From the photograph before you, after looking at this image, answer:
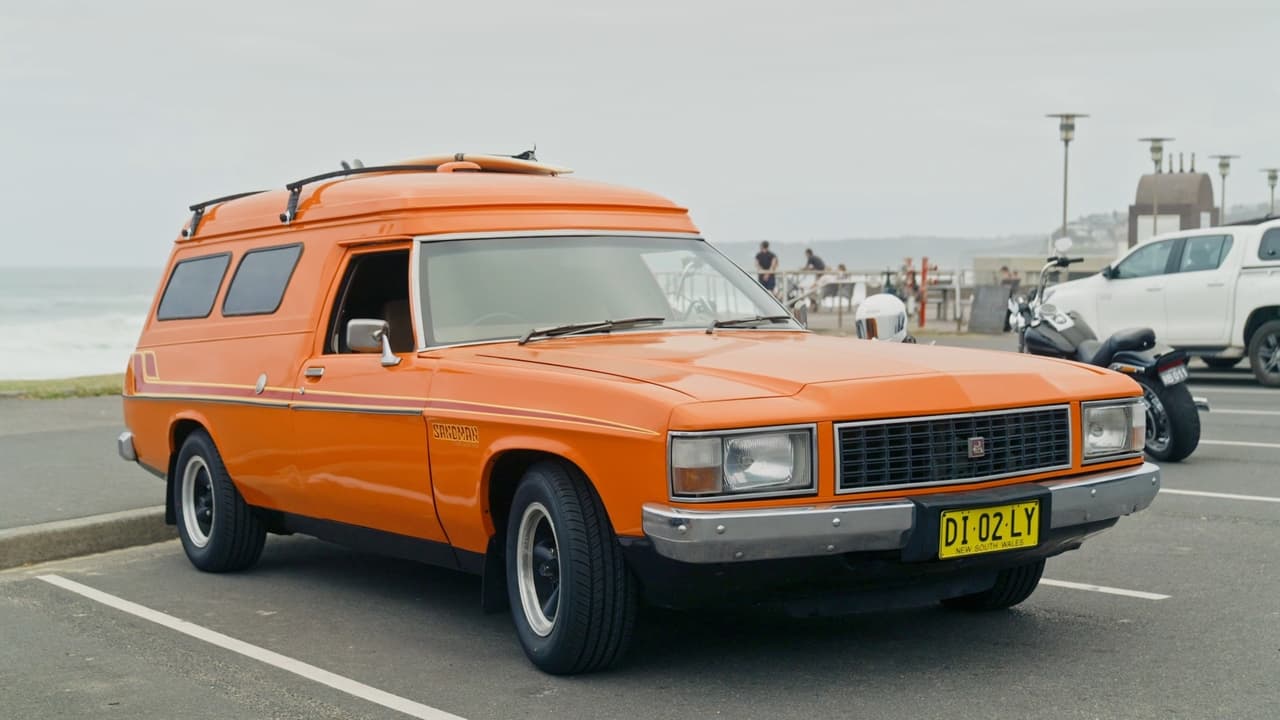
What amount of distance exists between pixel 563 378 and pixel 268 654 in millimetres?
1683

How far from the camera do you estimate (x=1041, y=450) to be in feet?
17.6

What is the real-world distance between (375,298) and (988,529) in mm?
3221

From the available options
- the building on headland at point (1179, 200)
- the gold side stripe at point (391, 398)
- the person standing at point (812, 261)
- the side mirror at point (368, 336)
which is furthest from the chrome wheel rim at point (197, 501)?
the building on headland at point (1179, 200)

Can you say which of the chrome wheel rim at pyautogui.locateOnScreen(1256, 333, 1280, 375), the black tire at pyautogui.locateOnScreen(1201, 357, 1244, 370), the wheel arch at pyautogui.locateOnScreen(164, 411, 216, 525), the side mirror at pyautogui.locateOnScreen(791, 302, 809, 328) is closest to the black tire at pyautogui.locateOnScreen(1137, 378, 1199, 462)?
the side mirror at pyautogui.locateOnScreen(791, 302, 809, 328)

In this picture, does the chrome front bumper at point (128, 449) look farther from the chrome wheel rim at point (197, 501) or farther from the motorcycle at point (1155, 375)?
the motorcycle at point (1155, 375)

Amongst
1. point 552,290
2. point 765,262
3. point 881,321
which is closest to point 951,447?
point 552,290

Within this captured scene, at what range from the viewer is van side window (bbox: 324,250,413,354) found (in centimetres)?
698

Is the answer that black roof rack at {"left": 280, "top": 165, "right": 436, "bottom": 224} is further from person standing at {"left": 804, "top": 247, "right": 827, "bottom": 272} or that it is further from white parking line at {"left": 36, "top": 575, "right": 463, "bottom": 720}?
person standing at {"left": 804, "top": 247, "right": 827, "bottom": 272}

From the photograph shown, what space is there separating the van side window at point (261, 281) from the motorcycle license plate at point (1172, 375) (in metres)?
6.40

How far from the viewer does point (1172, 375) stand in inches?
432

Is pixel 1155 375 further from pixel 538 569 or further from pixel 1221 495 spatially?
pixel 538 569

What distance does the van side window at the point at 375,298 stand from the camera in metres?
6.98

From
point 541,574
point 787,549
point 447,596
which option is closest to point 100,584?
point 447,596

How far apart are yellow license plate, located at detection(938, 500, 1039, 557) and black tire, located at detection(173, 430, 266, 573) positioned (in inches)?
155
